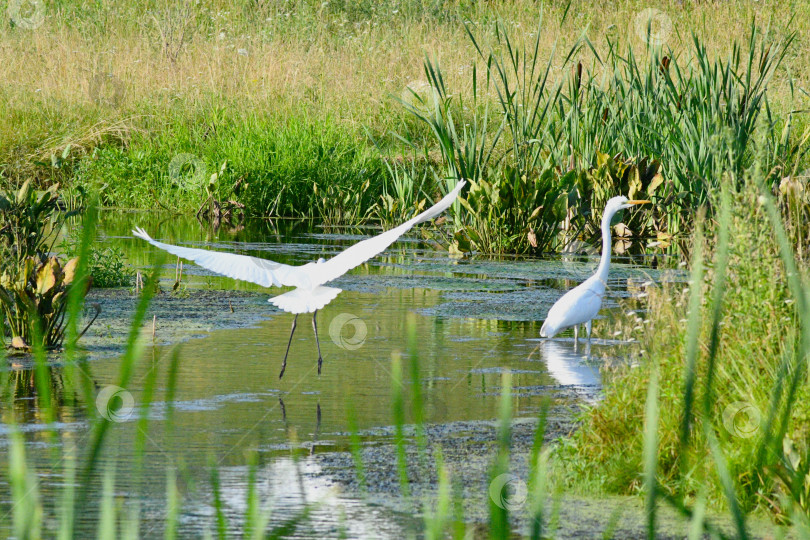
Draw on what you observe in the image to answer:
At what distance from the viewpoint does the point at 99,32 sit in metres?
19.5

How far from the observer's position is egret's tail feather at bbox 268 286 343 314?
488 cm

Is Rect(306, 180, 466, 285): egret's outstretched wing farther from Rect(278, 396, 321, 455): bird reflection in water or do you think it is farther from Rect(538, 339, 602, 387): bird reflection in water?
Rect(538, 339, 602, 387): bird reflection in water

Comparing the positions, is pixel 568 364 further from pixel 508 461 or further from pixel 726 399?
pixel 508 461

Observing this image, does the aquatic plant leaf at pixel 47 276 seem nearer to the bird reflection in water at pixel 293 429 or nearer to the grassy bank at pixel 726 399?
the bird reflection in water at pixel 293 429

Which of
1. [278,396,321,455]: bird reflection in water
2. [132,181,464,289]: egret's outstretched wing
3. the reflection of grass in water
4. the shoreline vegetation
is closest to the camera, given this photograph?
the reflection of grass in water

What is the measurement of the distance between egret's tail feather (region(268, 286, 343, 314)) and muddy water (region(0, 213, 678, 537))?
13.5 inches

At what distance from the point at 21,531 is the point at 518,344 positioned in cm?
472

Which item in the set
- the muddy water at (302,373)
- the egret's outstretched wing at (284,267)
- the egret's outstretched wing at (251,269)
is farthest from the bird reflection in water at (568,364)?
the egret's outstretched wing at (251,269)

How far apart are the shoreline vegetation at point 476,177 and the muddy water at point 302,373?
0.41 ft

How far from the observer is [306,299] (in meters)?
4.95

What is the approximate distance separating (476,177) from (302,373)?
188 inches

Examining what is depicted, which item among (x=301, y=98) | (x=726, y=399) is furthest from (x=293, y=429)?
(x=301, y=98)

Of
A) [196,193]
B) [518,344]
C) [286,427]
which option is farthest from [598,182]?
[286,427]

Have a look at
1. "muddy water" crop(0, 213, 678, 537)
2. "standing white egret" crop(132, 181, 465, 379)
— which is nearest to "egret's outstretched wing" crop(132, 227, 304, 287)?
"standing white egret" crop(132, 181, 465, 379)
